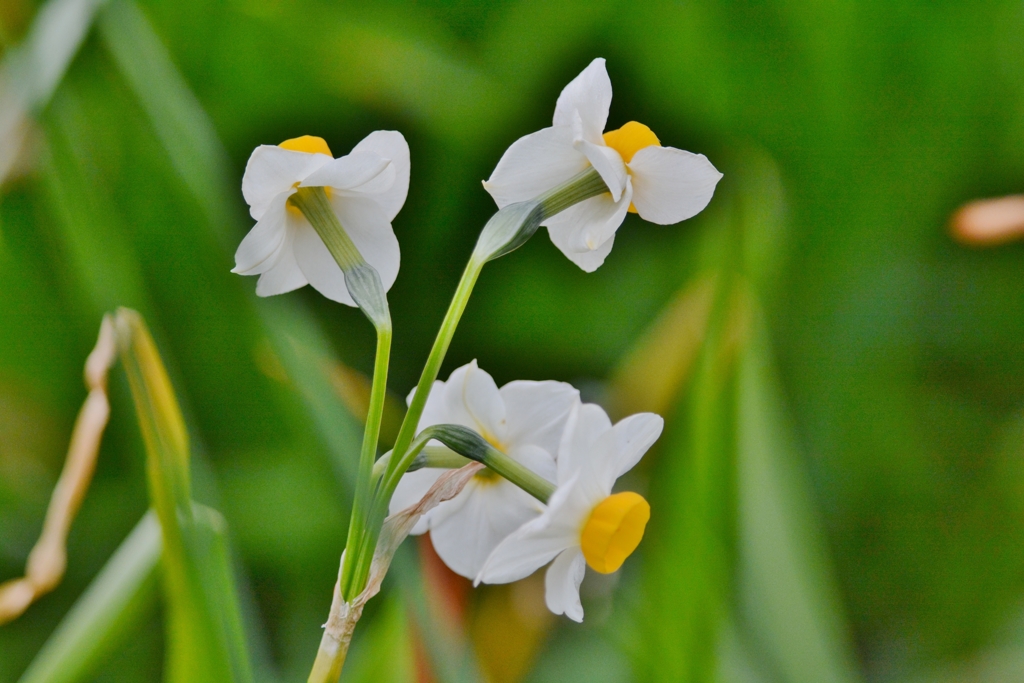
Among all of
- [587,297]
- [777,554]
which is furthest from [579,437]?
[587,297]

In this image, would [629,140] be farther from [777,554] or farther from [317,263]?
[777,554]

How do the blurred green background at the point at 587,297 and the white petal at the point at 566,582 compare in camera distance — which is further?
the blurred green background at the point at 587,297

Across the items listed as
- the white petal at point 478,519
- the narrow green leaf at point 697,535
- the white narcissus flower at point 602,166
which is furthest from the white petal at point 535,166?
the narrow green leaf at point 697,535

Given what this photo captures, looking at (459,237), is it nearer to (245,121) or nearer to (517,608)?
(245,121)

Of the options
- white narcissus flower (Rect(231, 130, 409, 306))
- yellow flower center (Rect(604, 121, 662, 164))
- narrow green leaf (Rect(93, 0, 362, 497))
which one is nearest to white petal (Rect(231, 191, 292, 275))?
white narcissus flower (Rect(231, 130, 409, 306))

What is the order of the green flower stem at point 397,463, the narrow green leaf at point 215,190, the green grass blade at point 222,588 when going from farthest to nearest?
the narrow green leaf at point 215,190 < the green grass blade at point 222,588 < the green flower stem at point 397,463

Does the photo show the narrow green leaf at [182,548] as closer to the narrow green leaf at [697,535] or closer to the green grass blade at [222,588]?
the green grass blade at [222,588]

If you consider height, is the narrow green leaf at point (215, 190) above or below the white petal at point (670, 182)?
below
